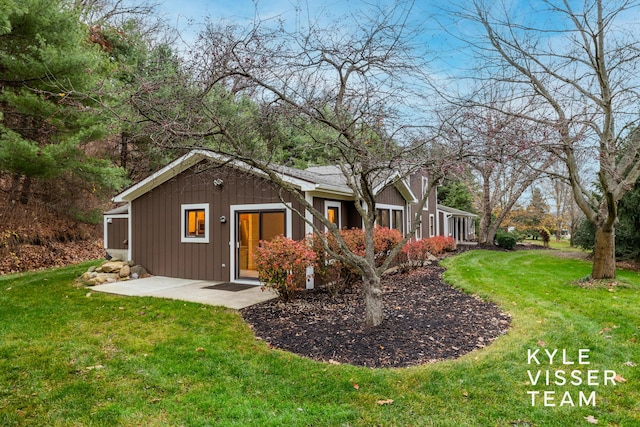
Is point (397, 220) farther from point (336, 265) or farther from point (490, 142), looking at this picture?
point (490, 142)

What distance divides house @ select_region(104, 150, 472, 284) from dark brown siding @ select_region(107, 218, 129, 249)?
0.10 ft

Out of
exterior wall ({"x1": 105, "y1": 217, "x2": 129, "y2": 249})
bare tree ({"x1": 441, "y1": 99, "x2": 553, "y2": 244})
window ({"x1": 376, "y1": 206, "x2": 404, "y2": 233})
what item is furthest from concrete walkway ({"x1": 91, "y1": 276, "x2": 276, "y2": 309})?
window ({"x1": 376, "y1": 206, "x2": 404, "y2": 233})

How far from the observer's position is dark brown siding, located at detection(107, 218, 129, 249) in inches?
436

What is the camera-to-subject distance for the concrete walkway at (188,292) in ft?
22.9

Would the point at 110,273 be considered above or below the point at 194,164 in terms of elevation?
below

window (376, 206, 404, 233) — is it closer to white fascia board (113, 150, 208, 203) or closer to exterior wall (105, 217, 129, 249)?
white fascia board (113, 150, 208, 203)

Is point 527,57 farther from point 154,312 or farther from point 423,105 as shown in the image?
point 154,312

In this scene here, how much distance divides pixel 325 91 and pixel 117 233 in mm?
9083

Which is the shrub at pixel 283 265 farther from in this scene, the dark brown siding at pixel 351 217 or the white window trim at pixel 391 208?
the white window trim at pixel 391 208

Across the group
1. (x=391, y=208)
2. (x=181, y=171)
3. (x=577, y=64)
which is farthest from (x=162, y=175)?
(x=577, y=64)

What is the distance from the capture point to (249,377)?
12.3 ft

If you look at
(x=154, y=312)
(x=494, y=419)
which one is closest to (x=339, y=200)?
(x=154, y=312)

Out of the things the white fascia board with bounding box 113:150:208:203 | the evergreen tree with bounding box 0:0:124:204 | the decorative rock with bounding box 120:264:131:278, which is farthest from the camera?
the decorative rock with bounding box 120:264:131:278

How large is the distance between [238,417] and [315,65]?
404cm
